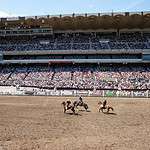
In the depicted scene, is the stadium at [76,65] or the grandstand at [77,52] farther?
the grandstand at [77,52]

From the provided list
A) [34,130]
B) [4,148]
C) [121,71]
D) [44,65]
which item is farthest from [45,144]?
[44,65]

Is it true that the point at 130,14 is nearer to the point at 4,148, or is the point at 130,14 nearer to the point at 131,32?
the point at 131,32

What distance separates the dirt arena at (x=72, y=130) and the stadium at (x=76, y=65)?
0.08m

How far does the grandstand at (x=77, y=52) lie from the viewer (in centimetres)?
5419

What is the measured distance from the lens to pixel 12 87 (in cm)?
5206

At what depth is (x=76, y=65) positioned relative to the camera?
204ft

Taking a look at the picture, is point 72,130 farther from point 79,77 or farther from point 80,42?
point 80,42

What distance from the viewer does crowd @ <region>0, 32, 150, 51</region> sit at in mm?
64438

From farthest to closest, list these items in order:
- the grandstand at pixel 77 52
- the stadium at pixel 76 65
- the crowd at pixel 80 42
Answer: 1. the crowd at pixel 80 42
2. the grandstand at pixel 77 52
3. the stadium at pixel 76 65

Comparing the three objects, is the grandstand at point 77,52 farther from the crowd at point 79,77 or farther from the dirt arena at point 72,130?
the dirt arena at point 72,130

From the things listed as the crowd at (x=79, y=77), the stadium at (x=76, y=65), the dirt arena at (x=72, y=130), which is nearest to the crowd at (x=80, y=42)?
the stadium at (x=76, y=65)

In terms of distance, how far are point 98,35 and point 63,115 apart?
145 ft

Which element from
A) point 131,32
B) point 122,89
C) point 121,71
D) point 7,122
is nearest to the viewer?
point 7,122

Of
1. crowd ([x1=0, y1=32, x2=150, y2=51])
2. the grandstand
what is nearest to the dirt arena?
the grandstand
